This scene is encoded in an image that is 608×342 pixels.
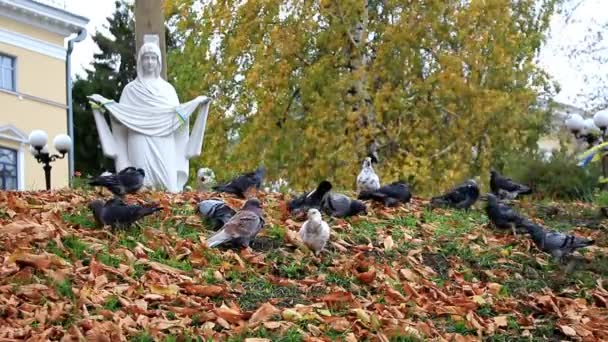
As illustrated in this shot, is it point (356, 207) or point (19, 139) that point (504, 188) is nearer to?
point (356, 207)

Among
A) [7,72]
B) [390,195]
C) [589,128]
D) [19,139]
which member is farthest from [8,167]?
[390,195]

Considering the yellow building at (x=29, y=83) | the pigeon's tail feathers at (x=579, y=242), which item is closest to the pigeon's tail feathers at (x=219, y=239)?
the pigeon's tail feathers at (x=579, y=242)

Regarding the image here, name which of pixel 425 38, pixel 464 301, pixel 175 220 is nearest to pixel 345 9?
pixel 425 38

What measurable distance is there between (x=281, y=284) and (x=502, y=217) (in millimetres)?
2766

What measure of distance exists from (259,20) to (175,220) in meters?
11.6

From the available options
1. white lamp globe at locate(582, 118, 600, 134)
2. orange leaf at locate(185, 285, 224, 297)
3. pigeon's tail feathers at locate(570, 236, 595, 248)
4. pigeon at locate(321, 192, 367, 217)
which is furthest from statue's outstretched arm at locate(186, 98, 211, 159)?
white lamp globe at locate(582, 118, 600, 134)

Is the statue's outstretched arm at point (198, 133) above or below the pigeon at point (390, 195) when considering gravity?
above

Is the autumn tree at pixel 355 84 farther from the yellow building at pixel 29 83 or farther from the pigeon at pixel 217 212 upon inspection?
the pigeon at pixel 217 212

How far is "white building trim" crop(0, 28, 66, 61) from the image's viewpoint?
2597 cm

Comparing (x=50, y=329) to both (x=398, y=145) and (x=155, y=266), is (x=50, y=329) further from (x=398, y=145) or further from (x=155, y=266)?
(x=398, y=145)

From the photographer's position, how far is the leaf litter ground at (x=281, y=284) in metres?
5.07

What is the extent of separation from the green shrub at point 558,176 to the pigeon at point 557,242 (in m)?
7.91

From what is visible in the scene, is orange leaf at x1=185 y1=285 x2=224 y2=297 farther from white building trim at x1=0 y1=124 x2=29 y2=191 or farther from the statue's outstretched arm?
white building trim at x1=0 y1=124 x2=29 y2=191

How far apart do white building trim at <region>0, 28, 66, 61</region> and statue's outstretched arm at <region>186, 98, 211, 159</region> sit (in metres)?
16.8
